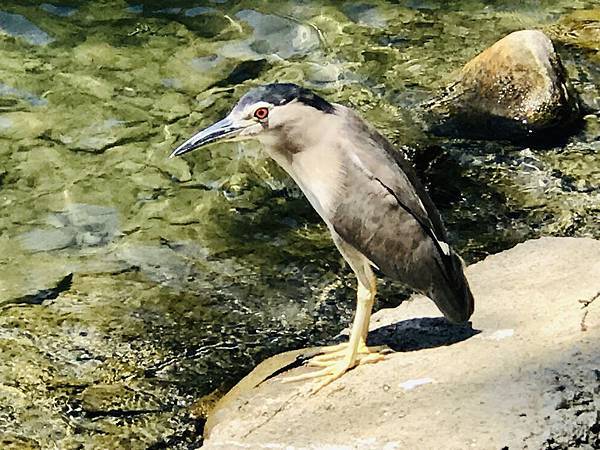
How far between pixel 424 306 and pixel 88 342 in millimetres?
1803

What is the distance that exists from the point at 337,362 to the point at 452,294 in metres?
0.60

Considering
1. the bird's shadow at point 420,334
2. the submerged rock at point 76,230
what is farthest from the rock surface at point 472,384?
the submerged rock at point 76,230

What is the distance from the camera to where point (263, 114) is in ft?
14.1

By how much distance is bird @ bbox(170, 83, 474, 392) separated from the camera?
4312mm

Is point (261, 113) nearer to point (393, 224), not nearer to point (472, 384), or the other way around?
point (393, 224)

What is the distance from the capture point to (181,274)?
20.1 ft

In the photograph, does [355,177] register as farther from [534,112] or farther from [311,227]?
[534,112]

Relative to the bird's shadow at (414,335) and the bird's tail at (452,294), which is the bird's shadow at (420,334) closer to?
the bird's shadow at (414,335)

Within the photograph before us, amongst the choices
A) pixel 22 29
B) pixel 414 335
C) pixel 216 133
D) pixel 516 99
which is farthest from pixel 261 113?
pixel 22 29

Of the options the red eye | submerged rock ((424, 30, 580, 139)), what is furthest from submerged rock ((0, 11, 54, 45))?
the red eye

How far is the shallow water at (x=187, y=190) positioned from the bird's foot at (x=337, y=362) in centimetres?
71

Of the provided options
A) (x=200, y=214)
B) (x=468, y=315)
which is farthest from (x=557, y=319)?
(x=200, y=214)

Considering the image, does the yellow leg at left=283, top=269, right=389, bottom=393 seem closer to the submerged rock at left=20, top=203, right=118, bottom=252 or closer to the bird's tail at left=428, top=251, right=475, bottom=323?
the bird's tail at left=428, top=251, right=475, bottom=323

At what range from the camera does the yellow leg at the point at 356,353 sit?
176 inches
